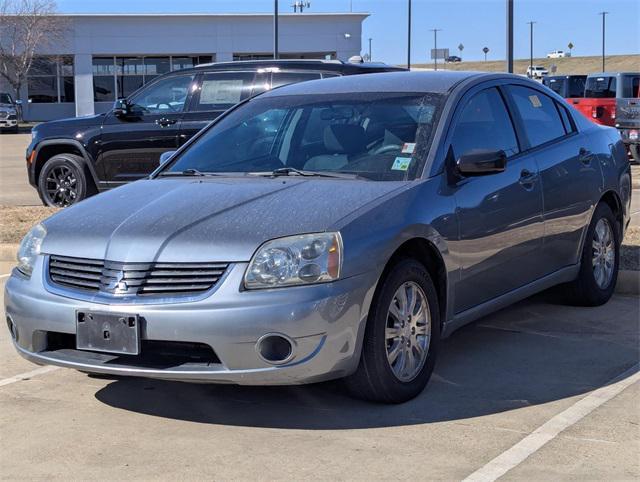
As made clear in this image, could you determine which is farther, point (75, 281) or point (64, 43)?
point (64, 43)

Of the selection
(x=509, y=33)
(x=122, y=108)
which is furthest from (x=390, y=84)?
(x=509, y=33)

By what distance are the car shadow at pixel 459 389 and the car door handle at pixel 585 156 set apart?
1.10m

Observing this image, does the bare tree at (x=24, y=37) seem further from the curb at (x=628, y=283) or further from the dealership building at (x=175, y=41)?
the curb at (x=628, y=283)

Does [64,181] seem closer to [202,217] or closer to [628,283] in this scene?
[628,283]

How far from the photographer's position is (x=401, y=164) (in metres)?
5.02

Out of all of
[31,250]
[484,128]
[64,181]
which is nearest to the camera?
[31,250]

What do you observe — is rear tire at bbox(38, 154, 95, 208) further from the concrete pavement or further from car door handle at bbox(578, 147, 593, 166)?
car door handle at bbox(578, 147, 593, 166)

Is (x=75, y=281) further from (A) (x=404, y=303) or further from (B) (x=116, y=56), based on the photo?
(B) (x=116, y=56)

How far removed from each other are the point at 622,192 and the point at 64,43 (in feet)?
145

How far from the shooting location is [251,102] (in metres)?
6.07

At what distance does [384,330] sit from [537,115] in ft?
8.04

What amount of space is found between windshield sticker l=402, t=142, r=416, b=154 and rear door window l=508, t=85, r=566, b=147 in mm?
1180

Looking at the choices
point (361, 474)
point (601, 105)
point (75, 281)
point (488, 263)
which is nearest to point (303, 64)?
point (488, 263)

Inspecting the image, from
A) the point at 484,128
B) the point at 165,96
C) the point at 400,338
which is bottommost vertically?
the point at 400,338
